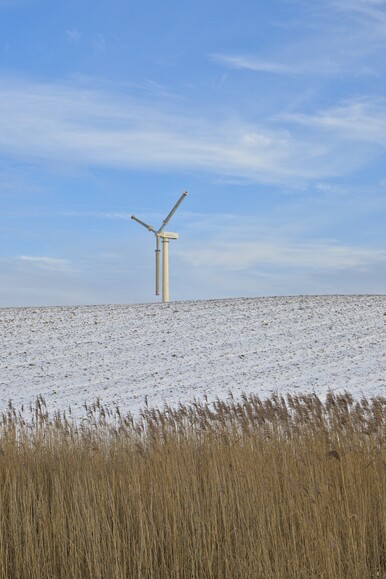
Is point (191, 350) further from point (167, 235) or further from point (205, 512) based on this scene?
point (167, 235)

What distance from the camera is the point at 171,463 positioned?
5.35 metres

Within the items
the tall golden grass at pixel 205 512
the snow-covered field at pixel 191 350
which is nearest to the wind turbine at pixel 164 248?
the snow-covered field at pixel 191 350

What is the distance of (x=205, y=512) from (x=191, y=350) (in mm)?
9053

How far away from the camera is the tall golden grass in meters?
4.35

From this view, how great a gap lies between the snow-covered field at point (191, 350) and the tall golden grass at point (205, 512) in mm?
4109

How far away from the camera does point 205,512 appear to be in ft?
15.9

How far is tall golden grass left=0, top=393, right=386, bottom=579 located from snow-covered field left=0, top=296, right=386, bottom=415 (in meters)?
4.11

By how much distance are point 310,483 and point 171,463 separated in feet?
3.37

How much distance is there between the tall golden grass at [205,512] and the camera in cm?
435

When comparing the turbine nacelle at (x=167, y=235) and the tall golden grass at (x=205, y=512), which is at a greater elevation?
the turbine nacelle at (x=167, y=235)

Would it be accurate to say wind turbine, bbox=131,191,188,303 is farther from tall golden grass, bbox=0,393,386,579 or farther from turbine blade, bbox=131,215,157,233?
tall golden grass, bbox=0,393,386,579

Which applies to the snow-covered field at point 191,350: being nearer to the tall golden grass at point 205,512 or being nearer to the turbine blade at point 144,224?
the tall golden grass at point 205,512

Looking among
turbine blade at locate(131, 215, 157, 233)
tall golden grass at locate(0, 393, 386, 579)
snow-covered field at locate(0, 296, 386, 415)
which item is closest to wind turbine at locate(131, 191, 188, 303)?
turbine blade at locate(131, 215, 157, 233)

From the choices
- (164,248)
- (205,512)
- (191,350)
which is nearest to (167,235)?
(164,248)
